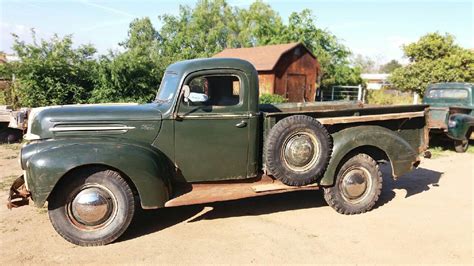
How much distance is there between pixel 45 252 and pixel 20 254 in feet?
0.73

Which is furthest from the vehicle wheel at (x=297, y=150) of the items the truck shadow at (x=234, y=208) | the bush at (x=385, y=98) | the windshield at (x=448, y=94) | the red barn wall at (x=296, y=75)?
the bush at (x=385, y=98)

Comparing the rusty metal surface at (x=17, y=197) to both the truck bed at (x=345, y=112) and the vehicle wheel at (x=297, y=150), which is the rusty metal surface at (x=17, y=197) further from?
the truck bed at (x=345, y=112)

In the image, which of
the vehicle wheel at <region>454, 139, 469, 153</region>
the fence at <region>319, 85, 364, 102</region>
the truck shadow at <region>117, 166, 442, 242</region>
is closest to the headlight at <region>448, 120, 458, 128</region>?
the vehicle wheel at <region>454, 139, 469, 153</region>

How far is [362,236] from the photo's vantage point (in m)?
4.45

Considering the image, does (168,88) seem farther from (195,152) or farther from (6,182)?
(6,182)

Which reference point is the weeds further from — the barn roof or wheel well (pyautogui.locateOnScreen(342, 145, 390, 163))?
the barn roof

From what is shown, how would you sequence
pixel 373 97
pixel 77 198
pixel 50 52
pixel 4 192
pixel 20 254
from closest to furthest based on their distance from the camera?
Result: pixel 20 254, pixel 77 198, pixel 4 192, pixel 50 52, pixel 373 97

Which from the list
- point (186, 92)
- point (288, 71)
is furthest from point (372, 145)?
point (288, 71)

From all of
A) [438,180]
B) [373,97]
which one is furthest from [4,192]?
[373,97]

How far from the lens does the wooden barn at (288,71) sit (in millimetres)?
18484

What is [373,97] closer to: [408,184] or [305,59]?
[305,59]

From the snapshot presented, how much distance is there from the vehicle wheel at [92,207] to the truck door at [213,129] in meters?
0.78

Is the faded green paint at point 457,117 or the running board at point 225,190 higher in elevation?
the faded green paint at point 457,117

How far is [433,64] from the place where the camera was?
17656 millimetres
